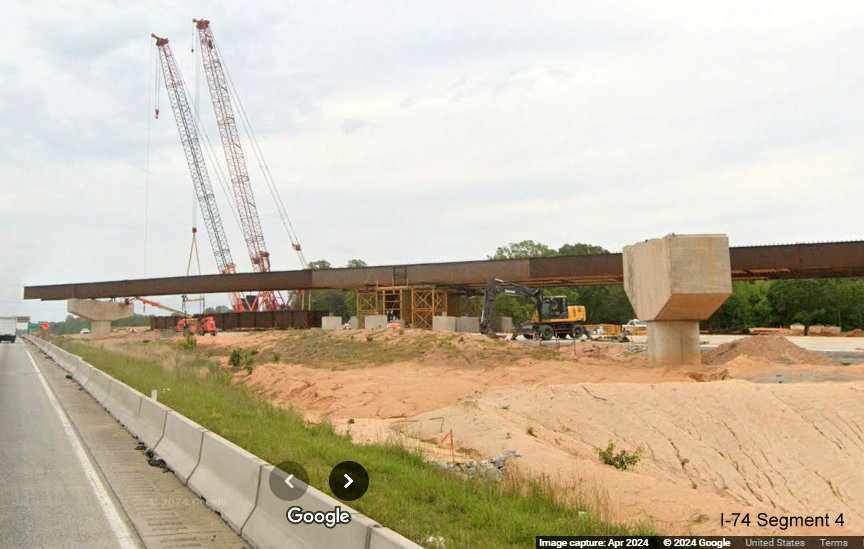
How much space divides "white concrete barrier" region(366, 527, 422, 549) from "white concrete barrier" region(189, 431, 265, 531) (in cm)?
241

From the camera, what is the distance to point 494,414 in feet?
52.3

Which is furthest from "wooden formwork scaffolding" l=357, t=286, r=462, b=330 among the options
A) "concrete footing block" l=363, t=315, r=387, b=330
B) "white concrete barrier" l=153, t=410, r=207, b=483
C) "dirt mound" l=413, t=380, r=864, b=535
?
Result: "white concrete barrier" l=153, t=410, r=207, b=483

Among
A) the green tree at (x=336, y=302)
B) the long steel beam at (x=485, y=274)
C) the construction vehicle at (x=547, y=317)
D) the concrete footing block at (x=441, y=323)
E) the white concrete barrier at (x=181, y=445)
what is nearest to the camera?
the white concrete barrier at (x=181, y=445)

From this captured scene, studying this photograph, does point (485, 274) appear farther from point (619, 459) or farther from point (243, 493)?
point (243, 493)

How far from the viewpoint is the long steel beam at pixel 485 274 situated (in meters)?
40.9

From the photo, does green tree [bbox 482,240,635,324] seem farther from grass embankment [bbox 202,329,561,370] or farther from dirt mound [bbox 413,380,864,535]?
dirt mound [bbox 413,380,864,535]

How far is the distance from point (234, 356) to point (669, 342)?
2072 cm

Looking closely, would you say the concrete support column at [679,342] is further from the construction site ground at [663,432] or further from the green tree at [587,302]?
the green tree at [587,302]

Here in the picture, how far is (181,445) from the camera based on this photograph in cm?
1023

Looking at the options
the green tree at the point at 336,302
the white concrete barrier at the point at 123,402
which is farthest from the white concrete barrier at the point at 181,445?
the green tree at the point at 336,302

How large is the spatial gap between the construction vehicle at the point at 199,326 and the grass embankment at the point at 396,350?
30587mm

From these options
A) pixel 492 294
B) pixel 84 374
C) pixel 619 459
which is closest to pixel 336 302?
pixel 492 294

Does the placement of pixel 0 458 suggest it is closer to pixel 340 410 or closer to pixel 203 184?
pixel 340 410

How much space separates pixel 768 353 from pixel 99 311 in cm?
7990
